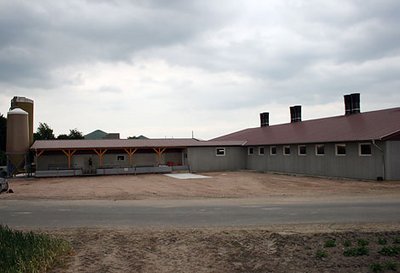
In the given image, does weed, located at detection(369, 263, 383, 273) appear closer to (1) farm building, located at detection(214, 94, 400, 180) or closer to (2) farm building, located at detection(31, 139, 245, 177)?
(1) farm building, located at detection(214, 94, 400, 180)

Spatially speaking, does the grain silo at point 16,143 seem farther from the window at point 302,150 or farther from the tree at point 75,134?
the tree at point 75,134

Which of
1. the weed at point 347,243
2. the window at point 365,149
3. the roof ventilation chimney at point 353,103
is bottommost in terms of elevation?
the weed at point 347,243

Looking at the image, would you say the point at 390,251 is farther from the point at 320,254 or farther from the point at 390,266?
the point at 320,254

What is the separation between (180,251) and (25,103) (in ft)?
133

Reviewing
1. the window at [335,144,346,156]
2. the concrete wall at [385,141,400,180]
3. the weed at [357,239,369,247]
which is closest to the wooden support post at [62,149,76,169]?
the window at [335,144,346,156]

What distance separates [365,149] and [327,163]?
3873 mm

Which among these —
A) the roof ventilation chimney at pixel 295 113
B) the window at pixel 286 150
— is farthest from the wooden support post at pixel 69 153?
the roof ventilation chimney at pixel 295 113

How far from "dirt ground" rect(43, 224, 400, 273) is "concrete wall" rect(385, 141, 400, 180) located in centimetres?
1591

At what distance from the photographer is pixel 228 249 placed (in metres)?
8.17

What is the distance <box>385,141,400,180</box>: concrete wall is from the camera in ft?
79.9

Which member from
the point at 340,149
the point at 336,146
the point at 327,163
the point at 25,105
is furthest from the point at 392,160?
the point at 25,105

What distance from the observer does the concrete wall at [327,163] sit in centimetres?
2539

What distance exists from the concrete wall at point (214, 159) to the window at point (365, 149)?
16.6m

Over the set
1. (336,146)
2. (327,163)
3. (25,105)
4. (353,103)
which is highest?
(25,105)
